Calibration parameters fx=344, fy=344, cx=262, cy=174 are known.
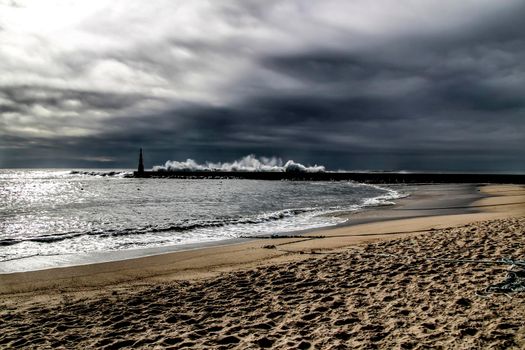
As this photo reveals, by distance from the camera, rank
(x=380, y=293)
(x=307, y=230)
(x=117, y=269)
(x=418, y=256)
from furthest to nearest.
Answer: (x=307, y=230) → (x=117, y=269) → (x=418, y=256) → (x=380, y=293)

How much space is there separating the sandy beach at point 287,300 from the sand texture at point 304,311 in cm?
2

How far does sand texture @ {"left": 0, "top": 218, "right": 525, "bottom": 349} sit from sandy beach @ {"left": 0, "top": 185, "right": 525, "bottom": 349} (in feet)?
0.06

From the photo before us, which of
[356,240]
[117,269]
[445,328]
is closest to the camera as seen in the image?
[445,328]

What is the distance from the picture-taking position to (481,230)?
456 inches

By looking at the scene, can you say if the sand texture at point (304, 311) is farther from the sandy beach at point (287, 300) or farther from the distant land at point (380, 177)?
the distant land at point (380, 177)

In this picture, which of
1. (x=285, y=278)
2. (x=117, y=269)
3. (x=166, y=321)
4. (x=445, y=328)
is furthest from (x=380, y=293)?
(x=117, y=269)

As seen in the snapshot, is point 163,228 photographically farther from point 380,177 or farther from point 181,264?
point 380,177

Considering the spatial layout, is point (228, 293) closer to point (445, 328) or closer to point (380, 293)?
point (380, 293)

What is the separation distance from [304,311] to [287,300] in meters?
0.63

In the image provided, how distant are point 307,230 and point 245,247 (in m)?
4.51

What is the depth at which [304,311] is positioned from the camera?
584 centimetres

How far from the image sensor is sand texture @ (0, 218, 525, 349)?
4.79 m

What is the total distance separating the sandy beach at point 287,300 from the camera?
489 centimetres

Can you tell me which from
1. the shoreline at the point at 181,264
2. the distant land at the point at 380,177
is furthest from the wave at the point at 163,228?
the distant land at the point at 380,177
